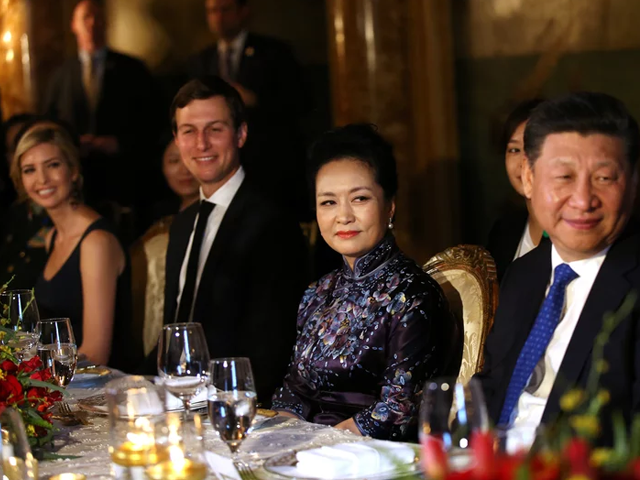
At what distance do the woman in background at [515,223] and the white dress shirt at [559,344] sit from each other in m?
1.44

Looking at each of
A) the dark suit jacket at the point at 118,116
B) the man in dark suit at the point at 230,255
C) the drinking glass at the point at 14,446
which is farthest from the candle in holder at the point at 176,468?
the dark suit jacket at the point at 118,116

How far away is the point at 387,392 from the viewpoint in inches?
94.3

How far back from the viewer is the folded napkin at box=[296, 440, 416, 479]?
5.28ft

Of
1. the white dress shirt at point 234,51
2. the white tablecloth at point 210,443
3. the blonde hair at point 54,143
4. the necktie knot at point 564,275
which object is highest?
the white dress shirt at point 234,51

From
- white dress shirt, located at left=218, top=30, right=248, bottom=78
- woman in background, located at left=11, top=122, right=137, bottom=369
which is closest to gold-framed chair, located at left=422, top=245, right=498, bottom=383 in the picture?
woman in background, located at left=11, top=122, right=137, bottom=369

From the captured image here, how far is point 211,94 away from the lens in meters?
3.60

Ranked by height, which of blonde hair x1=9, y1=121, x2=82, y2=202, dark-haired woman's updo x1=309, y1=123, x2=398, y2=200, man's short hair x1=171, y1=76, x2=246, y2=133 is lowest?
dark-haired woman's updo x1=309, y1=123, x2=398, y2=200

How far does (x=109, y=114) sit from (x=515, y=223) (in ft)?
9.86

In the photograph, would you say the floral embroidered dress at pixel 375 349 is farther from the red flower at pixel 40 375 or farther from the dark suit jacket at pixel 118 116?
the dark suit jacket at pixel 118 116

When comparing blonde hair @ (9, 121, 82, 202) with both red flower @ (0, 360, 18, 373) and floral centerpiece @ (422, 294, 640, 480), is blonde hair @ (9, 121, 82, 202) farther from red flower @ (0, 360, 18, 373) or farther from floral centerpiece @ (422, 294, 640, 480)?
floral centerpiece @ (422, 294, 640, 480)

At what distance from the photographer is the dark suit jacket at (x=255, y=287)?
130 inches

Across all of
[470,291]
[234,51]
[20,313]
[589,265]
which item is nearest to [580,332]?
[589,265]

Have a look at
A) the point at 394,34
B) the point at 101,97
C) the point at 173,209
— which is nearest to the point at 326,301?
the point at 394,34

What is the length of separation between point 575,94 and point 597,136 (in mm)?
101
